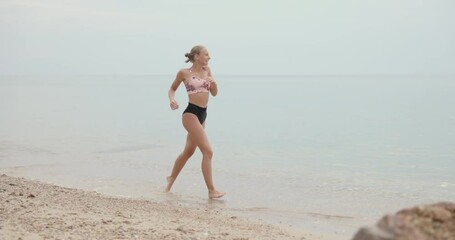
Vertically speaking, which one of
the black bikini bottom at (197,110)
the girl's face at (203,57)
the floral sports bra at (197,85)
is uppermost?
the girl's face at (203,57)

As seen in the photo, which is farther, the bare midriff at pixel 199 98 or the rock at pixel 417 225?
the bare midriff at pixel 199 98

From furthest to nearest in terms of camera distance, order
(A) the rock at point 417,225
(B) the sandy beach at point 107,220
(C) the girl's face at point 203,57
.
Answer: (C) the girl's face at point 203,57 → (B) the sandy beach at point 107,220 → (A) the rock at point 417,225

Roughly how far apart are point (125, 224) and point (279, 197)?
12.1 feet

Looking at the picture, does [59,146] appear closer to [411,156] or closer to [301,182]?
[301,182]

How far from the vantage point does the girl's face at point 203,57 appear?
8.20 m


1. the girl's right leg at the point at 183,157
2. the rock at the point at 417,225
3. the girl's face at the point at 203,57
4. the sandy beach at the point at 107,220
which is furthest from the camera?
the girl's right leg at the point at 183,157

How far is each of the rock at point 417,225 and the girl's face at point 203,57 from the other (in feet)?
19.2

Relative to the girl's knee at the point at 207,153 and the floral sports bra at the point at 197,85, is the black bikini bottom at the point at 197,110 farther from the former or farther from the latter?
the girl's knee at the point at 207,153

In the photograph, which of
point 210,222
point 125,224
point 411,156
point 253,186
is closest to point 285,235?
point 210,222

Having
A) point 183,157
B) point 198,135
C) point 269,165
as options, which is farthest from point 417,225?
point 269,165

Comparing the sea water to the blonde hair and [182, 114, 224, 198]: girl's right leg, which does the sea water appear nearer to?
[182, 114, 224, 198]: girl's right leg

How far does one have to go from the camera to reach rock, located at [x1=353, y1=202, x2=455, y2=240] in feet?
7.40

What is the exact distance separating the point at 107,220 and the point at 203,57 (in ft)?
10.6

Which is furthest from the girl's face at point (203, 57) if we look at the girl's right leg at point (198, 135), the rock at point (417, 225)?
the rock at point (417, 225)
